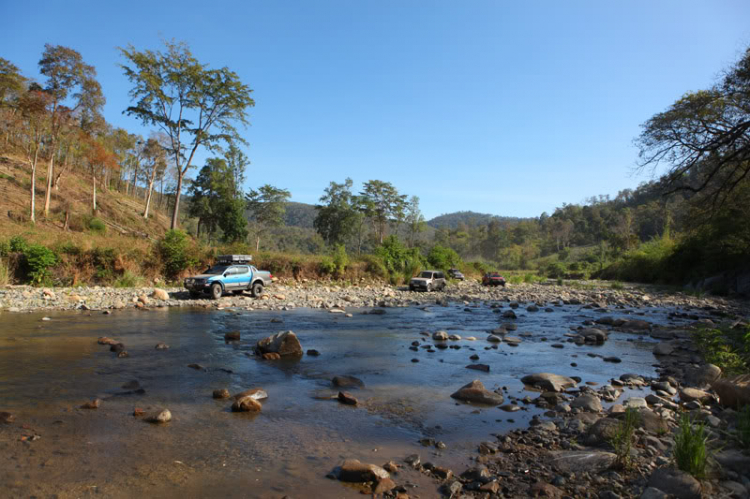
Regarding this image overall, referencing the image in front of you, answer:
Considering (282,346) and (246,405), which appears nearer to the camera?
(246,405)

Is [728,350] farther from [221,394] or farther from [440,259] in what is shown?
[440,259]

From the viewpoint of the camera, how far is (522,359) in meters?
9.66

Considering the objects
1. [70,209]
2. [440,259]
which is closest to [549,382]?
[440,259]

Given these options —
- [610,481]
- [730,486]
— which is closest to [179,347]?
[610,481]

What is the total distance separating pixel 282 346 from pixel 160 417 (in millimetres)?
4129

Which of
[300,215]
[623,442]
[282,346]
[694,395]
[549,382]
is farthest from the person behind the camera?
[300,215]

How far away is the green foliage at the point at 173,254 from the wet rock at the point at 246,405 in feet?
68.3

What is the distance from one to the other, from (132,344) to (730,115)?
23.2m

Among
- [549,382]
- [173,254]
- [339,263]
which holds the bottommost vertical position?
[549,382]

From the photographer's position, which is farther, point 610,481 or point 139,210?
point 139,210

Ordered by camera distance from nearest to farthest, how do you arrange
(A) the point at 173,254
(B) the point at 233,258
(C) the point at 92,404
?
(C) the point at 92,404
(B) the point at 233,258
(A) the point at 173,254

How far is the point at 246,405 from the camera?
5926 mm

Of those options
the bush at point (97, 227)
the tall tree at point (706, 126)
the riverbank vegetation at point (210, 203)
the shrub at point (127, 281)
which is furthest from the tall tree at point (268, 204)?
the tall tree at point (706, 126)

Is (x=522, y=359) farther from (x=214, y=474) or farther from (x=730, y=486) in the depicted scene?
(x=214, y=474)
